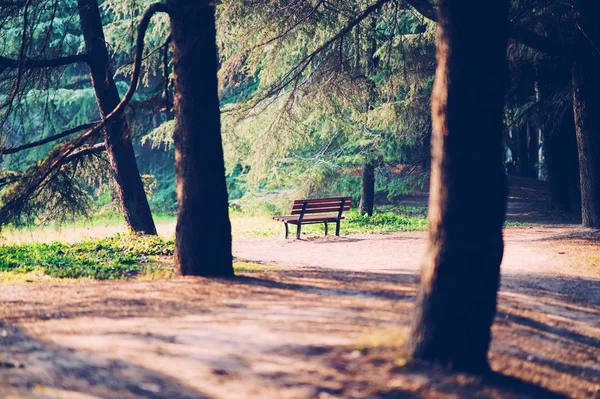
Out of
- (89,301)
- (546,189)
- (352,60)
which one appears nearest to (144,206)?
(352,60)

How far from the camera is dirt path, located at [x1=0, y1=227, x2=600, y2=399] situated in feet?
16.3

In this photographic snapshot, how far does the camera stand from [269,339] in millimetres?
5855

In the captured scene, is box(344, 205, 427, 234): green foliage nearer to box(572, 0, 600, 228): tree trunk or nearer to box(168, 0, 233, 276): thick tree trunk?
box(572, 0, 600, 228): tree trunk

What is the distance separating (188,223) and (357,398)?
191 inches

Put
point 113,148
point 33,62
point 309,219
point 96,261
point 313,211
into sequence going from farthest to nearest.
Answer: point 313,211 < point 309,219 < point 113,148 < point 33,62 < point 96,261

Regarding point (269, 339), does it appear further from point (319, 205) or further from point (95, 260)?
point (319, 205)

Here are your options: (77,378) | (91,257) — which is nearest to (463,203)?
(77,378)

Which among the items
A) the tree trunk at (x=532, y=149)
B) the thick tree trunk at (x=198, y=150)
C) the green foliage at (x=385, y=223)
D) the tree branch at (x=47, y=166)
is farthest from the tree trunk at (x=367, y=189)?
the thick tree trunk at (x=198, y=150)

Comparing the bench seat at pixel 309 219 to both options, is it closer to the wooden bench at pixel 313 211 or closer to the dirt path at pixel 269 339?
the wooden bench at pixel 313 211

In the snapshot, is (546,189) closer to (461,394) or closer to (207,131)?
(207,131)

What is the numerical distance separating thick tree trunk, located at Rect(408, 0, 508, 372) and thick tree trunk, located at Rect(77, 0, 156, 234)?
10.7 metres

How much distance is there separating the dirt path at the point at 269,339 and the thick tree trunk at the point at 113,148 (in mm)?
6274

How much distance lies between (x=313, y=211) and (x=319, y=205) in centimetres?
21

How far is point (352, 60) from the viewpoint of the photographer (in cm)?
1877
